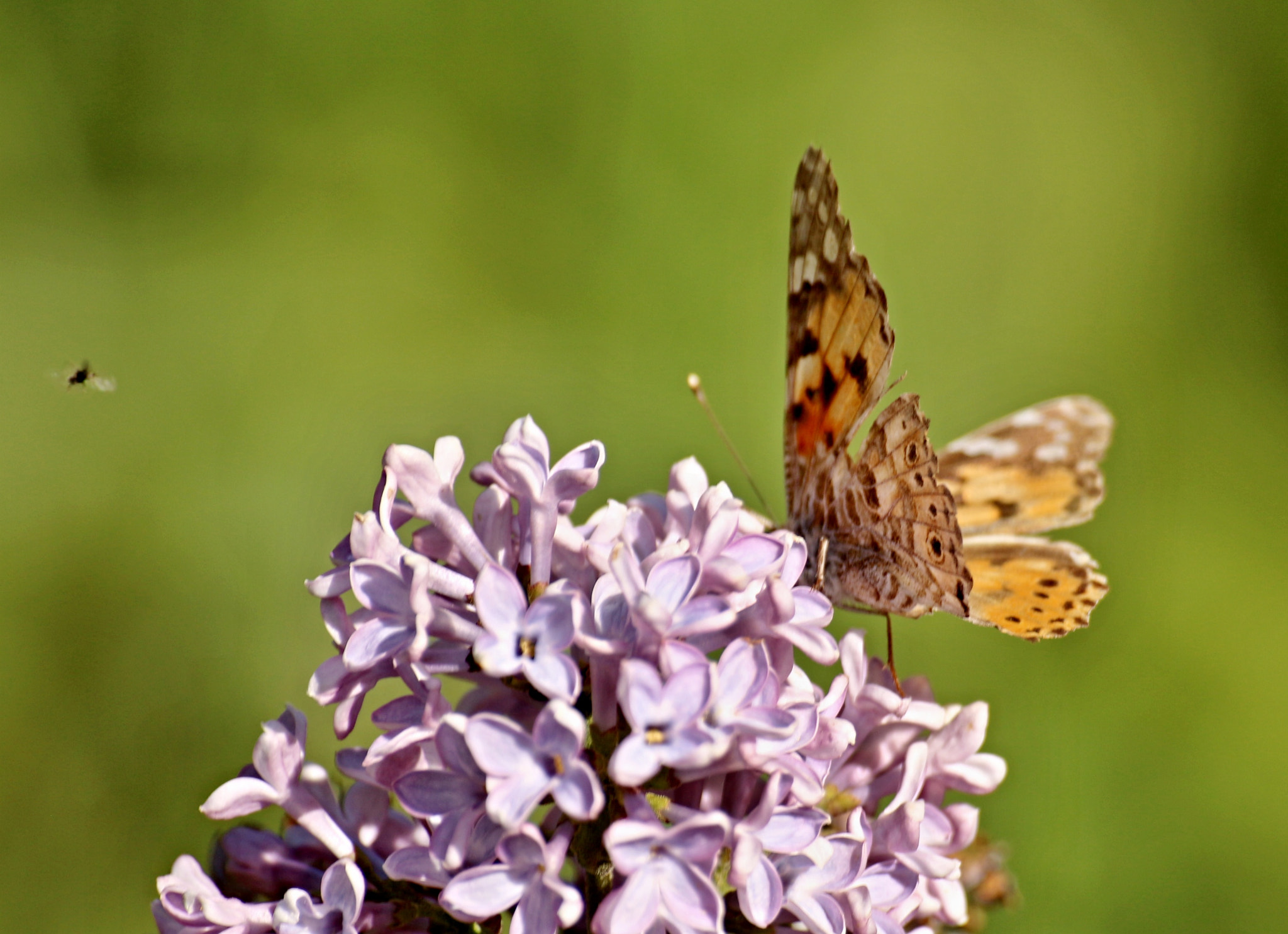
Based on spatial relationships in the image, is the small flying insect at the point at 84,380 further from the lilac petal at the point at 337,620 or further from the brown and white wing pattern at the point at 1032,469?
the brown and white wing pattern at the point at 1032,469

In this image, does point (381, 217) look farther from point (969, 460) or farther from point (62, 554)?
point (969, 460)

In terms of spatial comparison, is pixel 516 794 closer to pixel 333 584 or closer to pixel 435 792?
pixel 435 792

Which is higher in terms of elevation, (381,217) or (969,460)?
(381,217)

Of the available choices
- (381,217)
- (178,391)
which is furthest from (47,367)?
(381,217)

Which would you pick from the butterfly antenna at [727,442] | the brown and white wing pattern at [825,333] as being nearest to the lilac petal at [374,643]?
the butterfly antenna at [727,442]

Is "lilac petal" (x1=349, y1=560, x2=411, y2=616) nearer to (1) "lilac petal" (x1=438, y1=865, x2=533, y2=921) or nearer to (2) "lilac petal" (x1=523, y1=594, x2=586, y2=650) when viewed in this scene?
(2) "lilac petal" (x1=523, y1=594, x2=586, y2=650)

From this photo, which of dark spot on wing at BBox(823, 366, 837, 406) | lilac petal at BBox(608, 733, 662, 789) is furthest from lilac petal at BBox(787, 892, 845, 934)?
dark spot on wing at BBox(823, 366, 837, 406)
